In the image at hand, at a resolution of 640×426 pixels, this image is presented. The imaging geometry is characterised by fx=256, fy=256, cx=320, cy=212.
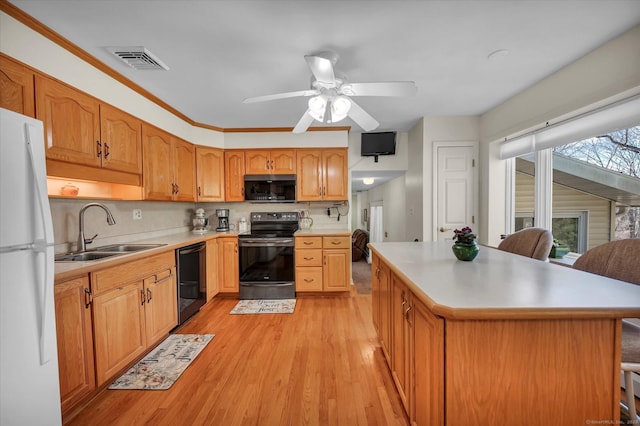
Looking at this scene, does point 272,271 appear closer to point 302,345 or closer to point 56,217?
point 302,345

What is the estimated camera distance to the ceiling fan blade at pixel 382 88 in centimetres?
172

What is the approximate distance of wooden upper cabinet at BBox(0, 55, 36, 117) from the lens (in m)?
1.44

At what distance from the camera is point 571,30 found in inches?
67.7

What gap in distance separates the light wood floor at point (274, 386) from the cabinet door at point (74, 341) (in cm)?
20

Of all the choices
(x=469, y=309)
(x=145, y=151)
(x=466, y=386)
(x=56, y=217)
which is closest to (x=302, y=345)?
(x=466, y=386)

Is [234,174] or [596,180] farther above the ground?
[234,174]

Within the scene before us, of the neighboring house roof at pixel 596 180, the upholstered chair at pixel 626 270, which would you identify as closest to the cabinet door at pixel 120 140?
the upholstered chair at pixel 626 270

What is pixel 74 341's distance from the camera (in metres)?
1.51

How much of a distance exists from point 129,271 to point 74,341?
518 mm

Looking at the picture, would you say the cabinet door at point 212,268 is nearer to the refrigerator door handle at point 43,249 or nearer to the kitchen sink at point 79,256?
the kitchen sink at point 79,256

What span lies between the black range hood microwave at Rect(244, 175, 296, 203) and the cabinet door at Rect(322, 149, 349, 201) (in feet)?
1.55

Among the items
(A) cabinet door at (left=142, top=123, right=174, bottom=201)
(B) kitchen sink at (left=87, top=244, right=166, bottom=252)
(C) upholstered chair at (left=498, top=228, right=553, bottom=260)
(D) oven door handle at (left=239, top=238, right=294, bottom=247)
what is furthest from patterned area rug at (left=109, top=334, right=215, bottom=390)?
(C) upholstered chair at (left=498, top=228, right=553, bottom=260)

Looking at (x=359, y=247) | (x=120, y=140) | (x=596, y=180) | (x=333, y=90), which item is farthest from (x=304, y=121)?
(x=359, y=247)

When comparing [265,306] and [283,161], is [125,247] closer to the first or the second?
[265,306]
